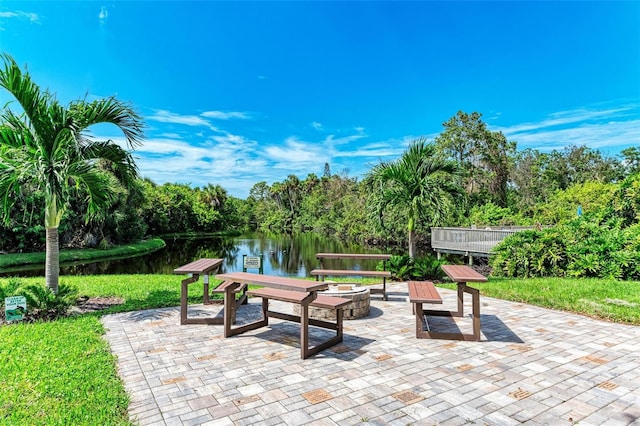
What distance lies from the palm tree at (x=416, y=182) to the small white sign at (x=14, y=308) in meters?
7.04

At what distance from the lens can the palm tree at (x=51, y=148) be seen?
17.4 feet

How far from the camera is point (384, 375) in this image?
134 inches

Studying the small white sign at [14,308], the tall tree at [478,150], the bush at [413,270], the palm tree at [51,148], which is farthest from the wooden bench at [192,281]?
the tall tree at [478,150]

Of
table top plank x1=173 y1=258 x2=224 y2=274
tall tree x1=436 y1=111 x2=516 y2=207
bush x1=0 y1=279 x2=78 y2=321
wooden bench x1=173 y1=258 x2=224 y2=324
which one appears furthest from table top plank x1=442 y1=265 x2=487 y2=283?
tall tree x1=436 y1=111 x2=516 y2=207

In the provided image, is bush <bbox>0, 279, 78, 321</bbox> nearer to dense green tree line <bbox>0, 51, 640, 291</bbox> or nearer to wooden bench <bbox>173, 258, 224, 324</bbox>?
dense green tree line <bbox>0, 51, 640, 291</bbox>

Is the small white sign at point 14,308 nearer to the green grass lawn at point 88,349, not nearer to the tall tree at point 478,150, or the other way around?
the green grass lawn at point 88,349

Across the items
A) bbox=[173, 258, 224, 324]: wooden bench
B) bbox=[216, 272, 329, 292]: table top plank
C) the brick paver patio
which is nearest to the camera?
the brick paver patio

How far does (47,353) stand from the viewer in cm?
392

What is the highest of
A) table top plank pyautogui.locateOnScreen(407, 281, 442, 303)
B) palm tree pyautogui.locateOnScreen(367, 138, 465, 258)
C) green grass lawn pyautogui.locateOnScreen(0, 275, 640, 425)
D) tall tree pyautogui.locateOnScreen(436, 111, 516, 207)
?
tall tree pyautogui.locateOnScreen(436, 111, 516, 207)

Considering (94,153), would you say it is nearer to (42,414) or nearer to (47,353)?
(47,353)

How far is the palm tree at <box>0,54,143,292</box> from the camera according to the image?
17.4 feet

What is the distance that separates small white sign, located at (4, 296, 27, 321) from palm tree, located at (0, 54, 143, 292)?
0.62 m

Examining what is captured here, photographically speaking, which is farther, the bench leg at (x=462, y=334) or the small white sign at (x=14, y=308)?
the small white sign at (x=14, y=308)

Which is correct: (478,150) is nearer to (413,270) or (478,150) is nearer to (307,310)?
(413,270)
